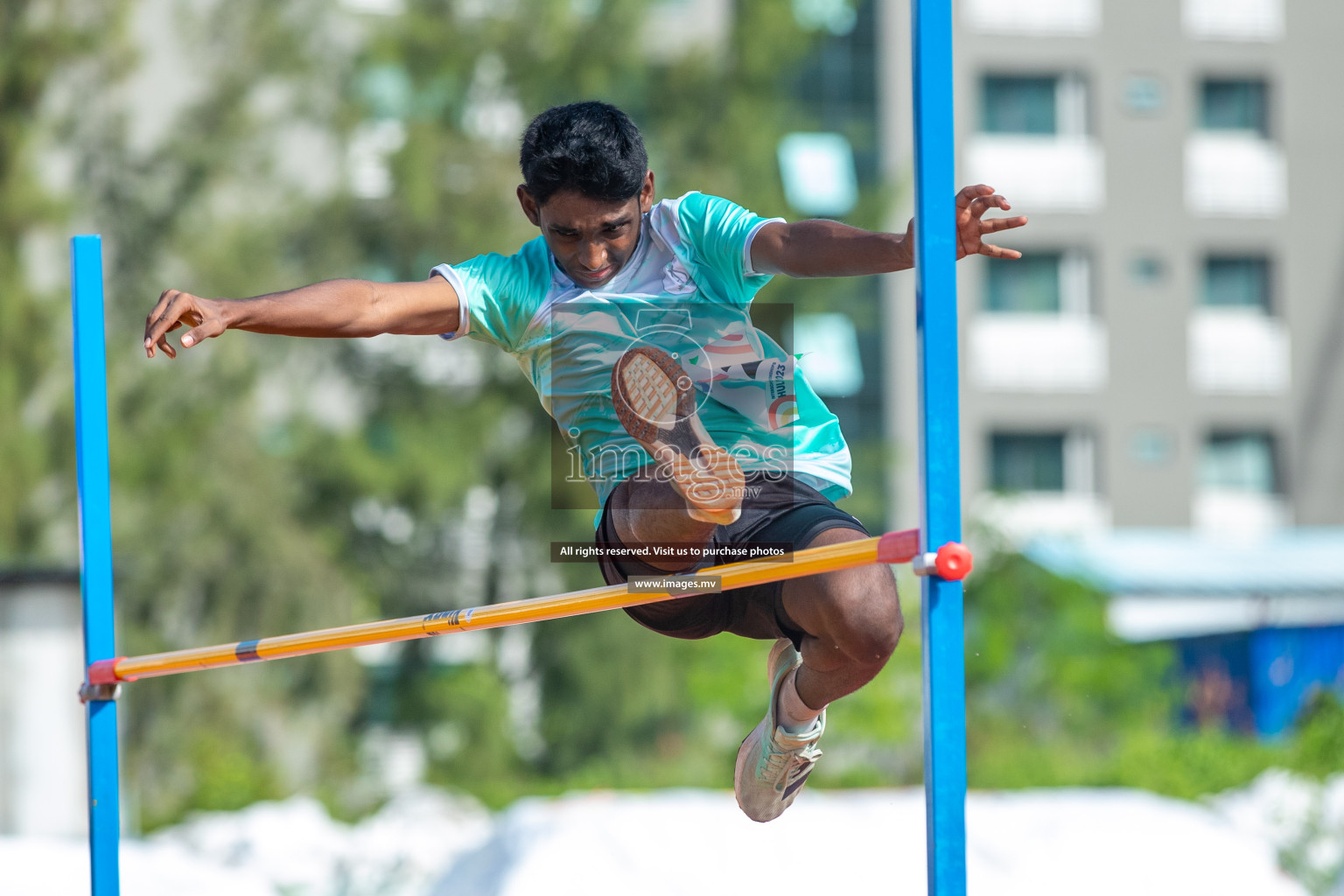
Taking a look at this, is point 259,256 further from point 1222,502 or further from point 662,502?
point 1222,502

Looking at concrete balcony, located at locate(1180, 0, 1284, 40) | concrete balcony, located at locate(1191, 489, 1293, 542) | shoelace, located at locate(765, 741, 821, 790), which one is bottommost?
concrete balcony, located at locate(1191, 489, 1293, 542)

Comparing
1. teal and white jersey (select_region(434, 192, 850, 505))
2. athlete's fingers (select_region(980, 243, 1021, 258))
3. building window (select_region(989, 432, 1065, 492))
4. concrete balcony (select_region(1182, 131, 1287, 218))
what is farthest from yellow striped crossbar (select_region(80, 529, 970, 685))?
concrete balcony (select_region(1182, 131, 1287, 218))

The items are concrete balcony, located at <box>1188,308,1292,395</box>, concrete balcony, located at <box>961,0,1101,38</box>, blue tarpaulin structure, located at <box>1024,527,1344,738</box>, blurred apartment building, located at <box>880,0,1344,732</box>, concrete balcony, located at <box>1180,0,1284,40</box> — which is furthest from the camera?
concrete balcony, located at <box>1180,0,1284,40</box>

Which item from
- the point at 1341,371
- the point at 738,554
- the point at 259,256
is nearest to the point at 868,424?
the point at 1341,371

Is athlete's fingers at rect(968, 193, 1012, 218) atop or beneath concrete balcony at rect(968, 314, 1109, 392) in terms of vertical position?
beneath

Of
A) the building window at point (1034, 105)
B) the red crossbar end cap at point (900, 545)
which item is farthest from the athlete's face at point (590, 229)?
the building window at point (1034, 105)

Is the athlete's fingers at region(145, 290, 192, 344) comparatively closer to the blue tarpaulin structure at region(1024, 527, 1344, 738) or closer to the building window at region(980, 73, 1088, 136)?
the blue tarpaulin structure at region(1024, 527, 1344, 738)

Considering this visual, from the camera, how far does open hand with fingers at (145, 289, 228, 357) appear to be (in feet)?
8.43

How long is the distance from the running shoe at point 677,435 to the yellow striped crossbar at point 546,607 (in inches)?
6.2

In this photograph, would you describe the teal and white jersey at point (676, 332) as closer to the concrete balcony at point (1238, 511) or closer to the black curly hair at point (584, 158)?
the black curly hair at point (584, 158)

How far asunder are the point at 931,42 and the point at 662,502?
98cm

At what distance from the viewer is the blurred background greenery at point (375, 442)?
12.7m

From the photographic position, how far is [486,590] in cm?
1488

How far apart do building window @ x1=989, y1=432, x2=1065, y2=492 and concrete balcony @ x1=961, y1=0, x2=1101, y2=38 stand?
18.9 ft
